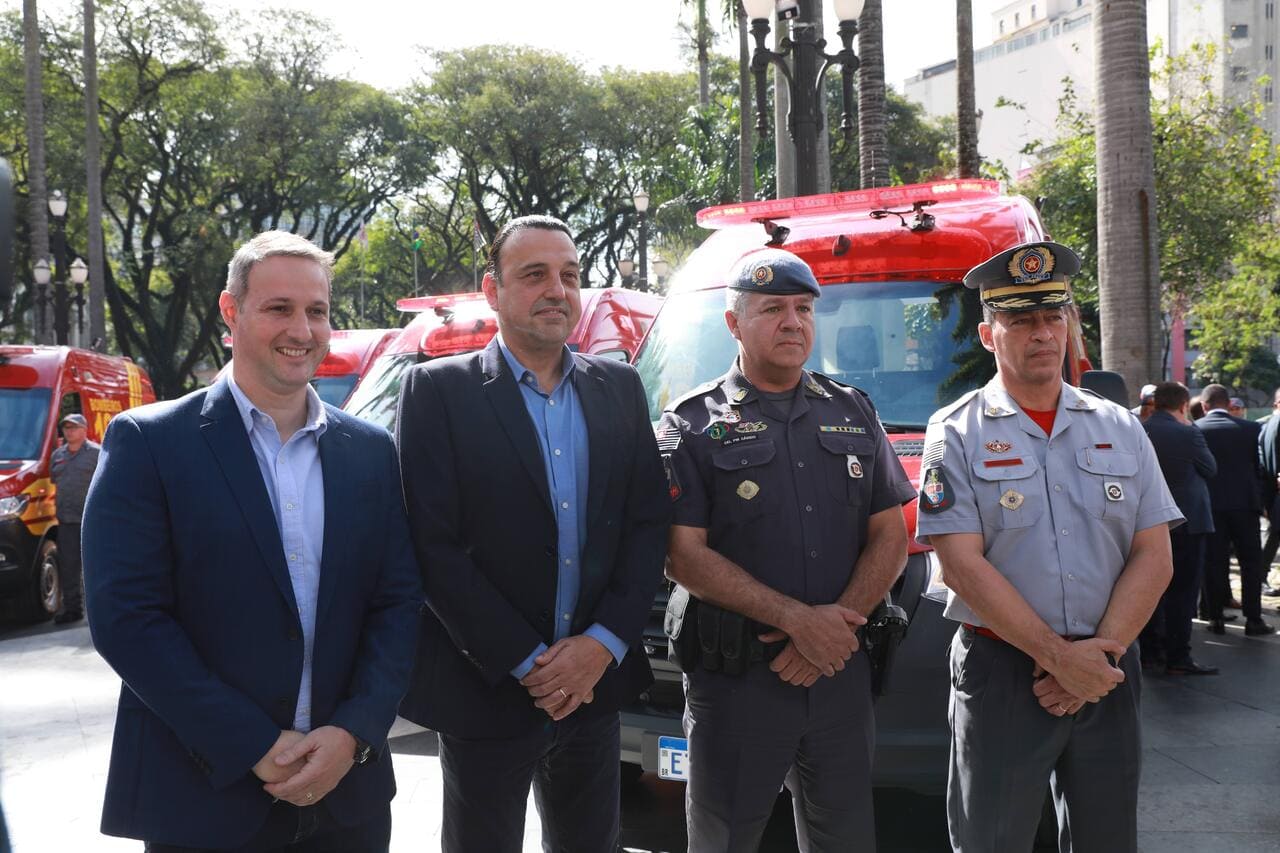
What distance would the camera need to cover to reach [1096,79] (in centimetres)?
911

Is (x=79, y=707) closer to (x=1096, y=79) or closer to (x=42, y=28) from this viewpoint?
(x=1096, y=79)

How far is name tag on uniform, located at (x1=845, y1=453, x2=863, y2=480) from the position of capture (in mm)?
3275

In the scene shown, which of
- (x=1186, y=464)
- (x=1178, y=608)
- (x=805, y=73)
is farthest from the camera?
(x=805, y=73)

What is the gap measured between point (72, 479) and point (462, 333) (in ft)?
12.3

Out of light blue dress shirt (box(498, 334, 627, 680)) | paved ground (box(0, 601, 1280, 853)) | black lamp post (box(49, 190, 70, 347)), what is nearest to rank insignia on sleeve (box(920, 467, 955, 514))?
light blue dress shirt (box(498, 334, 627, 680))

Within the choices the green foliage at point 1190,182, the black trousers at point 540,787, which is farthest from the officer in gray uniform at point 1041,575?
the green foliage at point 1190,182

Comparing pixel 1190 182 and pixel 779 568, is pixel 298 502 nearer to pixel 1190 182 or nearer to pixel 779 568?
pixel 779 568

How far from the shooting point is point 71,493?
10.2 meters

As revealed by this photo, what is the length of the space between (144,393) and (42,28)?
17220 mm

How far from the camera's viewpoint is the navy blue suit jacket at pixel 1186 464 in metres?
7.81

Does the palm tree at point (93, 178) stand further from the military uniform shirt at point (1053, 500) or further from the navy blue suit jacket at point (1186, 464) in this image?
the military uniform shirt at point (1053, 500)

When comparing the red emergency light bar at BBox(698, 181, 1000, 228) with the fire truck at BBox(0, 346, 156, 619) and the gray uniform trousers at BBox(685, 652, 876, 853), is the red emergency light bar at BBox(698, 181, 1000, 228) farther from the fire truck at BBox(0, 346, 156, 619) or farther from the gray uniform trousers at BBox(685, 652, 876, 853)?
the fire truck at BBox(0, 346, 156, 619)

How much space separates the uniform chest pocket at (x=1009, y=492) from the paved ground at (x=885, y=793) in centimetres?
194

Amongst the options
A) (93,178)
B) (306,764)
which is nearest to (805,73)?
(306,764)
